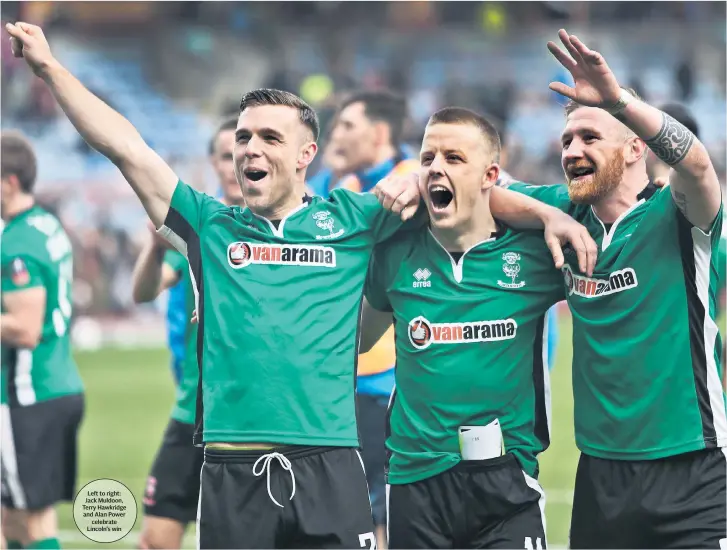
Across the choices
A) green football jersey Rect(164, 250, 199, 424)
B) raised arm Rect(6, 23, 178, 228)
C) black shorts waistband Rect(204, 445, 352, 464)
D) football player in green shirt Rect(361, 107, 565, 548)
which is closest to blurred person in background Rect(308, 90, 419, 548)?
green football jersey Rect(164, 250, 199, 424)

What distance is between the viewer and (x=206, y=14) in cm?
2919

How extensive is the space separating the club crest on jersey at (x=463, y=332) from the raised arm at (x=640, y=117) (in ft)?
3.03

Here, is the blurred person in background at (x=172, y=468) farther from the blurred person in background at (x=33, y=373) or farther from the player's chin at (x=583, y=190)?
the player's chin at (x=583, y=190)

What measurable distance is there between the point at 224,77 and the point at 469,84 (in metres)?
5.89

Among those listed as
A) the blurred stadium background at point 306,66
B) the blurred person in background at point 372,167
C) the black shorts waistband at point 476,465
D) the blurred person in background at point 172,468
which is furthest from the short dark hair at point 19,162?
the blurred stadium background at point 306,66

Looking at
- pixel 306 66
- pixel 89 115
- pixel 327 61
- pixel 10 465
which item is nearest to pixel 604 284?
pixel 89 115

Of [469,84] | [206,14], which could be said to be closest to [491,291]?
[469,84]

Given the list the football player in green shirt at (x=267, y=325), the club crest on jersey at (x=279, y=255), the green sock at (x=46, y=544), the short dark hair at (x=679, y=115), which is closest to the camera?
the football player in green shirt at (x=267, y=325)

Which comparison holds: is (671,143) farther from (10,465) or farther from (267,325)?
(10,465)

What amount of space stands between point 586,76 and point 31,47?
2.21m

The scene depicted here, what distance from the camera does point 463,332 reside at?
194 inches

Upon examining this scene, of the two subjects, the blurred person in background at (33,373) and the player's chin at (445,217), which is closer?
the player's chin at (445,217)

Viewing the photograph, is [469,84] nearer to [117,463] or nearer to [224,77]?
[224,77]

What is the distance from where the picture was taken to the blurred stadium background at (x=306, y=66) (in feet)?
87.3
